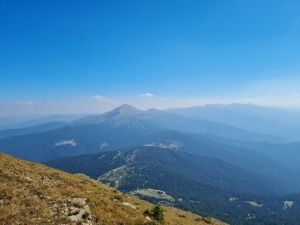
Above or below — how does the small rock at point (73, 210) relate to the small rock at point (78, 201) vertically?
above

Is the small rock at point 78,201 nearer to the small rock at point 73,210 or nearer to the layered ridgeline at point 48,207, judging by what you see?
the layered ridgeline at point 48,207

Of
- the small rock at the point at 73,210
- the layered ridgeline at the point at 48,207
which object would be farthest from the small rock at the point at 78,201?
the small rock at the point at 73,210

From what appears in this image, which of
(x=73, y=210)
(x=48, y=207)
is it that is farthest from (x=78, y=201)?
(x=48, y=207)

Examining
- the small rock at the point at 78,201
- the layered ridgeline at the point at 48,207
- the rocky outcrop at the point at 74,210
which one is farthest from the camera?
the small rock at the point at 78,201

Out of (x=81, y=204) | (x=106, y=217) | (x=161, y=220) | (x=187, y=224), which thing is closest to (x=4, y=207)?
(x=81, y=204)

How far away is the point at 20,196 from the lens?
1680 cm

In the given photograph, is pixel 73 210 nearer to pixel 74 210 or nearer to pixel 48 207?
pixel 74 210

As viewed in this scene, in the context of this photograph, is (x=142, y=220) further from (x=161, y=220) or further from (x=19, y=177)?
(x=19, y=177)

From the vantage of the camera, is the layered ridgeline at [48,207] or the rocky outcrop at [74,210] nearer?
the layered ridgeline at [48,207]

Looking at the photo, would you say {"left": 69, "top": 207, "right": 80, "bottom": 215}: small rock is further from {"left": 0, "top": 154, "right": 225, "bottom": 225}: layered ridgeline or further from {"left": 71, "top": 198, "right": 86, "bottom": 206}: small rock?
{"left": 71, "top": 198, "right": 86, "bottom": 206}: small rock

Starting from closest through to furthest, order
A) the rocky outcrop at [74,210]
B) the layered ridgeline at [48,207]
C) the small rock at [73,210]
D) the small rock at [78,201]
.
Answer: the layered ridgeline at [48,207]
the rocky outcrop at [74,210]
the small rock at [73,210]
the small rock at [78,201]

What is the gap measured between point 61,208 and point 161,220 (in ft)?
36.0

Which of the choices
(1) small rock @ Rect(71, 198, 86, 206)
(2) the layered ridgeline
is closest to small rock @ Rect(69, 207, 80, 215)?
(2) the layered ridgeline

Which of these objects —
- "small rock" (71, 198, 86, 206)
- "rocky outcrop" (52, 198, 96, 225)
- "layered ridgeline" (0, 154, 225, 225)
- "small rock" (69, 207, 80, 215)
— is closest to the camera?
"layered ridgeline" (0, 154, 225, 225)
